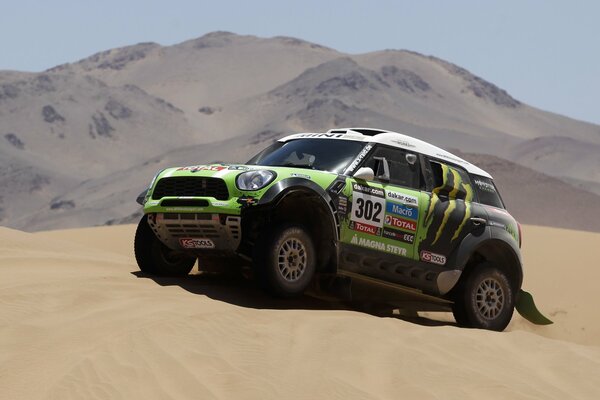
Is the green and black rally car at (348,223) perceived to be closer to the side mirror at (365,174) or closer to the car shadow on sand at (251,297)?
the side mirror at (365,174)

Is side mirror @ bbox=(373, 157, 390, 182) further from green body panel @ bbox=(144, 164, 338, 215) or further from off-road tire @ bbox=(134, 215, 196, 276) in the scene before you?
off-road tire @ bbox=(134, 215, 196, 276)

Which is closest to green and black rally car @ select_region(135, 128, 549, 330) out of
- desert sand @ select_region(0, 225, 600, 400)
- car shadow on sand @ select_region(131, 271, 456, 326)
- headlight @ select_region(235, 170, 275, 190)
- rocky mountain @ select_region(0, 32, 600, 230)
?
headlight @ select_region(235, 170, 275, 190)

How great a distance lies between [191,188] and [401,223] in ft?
6.52

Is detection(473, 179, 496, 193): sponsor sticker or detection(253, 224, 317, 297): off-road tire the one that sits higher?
detection(473, 179, 496, 193): sponsor sticker

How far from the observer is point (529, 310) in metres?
11.0

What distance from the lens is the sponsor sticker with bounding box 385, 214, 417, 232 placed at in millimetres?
9602

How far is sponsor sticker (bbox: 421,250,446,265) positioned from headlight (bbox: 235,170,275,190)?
6.10 feet

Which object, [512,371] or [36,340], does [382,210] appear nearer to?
[512,371]

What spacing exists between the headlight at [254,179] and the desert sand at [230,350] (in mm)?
991

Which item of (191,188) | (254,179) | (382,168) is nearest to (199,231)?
(191,188)

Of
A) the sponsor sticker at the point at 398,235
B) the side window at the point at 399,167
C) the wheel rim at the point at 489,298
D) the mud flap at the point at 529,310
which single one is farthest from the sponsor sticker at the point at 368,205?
the mud flap at the point at 529,310

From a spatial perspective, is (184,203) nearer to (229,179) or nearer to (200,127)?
(229,179)

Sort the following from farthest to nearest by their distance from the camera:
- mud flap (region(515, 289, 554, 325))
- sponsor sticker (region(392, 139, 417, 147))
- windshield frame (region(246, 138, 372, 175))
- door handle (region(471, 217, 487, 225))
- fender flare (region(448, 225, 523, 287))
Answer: mud flap (region(515, 289, 554, 325))
door handle (region(471, 217, 487, 225))
fender flare (region(448, 225, 523, 287))
sponsor sticker (region(392, 139, 417, 147))
windshield frame (region(246, 138, 372, 175))

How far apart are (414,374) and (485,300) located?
369 centimetres
